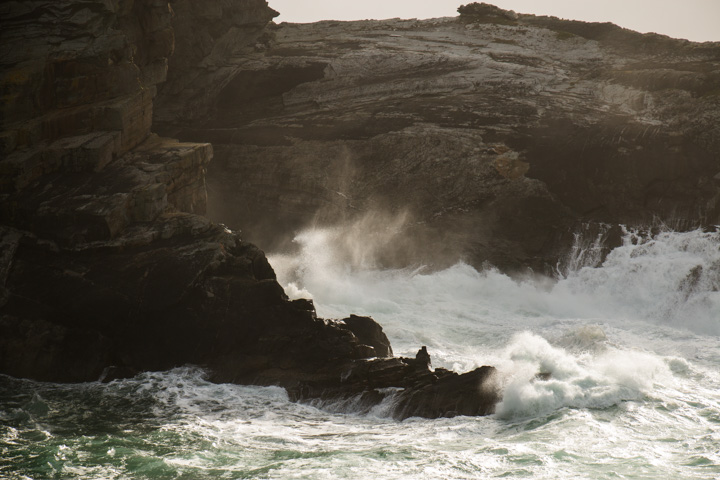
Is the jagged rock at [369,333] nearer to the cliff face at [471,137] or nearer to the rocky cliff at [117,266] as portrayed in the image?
the rocky cliff at [117,266]

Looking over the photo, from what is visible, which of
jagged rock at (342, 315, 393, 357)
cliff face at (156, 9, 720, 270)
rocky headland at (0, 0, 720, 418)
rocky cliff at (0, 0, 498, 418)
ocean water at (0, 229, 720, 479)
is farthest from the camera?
cliff face at (156, 9, 720, 270)

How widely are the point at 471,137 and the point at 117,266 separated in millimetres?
21867

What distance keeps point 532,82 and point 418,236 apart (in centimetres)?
1241

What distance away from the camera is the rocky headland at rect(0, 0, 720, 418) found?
2777 centimetres

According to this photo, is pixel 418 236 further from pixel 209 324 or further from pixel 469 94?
pixel 209 324

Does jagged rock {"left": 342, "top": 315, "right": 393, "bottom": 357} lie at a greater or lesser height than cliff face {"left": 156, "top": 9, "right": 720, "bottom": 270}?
lesser

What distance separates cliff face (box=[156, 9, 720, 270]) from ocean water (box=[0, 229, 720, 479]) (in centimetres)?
583

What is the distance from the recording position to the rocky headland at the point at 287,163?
27.8 m

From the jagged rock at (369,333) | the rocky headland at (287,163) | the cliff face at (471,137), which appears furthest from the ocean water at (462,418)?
the cliff face at (471,137)

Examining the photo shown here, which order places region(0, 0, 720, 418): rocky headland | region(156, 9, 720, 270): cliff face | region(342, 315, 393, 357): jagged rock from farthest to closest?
region(156, 9, 720, 270): cliff face
region(342, 315, 393, 357): jagged rock
region(0, 0, 720, 418): rocky headland

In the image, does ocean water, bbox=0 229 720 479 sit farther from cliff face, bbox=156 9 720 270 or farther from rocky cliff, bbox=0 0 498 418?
cliff face, bbox=156 9 720 270

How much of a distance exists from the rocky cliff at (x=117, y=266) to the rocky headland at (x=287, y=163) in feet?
0.24

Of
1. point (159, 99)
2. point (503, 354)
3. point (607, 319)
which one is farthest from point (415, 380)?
point (159, 99)

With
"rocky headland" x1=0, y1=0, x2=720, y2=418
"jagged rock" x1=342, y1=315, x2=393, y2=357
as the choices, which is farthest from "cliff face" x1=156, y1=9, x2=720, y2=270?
"jagged rock" x1=342, y1=315, x2=393, y2=357
